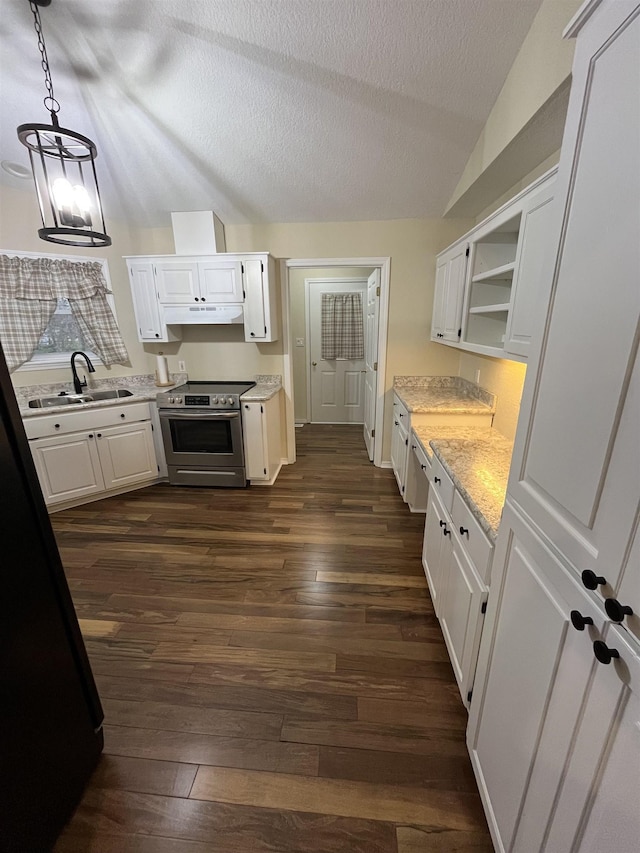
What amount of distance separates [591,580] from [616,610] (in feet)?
0.20

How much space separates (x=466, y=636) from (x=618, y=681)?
2.86ft

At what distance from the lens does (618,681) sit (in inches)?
23.6

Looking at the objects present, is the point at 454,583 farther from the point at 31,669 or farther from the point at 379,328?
the point at 379,328

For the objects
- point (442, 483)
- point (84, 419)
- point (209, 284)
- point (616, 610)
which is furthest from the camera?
point (209, 284)

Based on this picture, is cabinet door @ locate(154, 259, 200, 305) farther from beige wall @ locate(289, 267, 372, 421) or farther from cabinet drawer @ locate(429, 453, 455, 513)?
cabinet drawer @ locate(429, 453, 455, 513)

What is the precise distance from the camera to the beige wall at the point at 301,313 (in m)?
4.93

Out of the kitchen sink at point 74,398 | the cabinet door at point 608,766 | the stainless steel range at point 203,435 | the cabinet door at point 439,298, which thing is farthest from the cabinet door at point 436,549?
the kitchen sink at point 74,398

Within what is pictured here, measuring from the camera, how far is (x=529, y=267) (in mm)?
1506

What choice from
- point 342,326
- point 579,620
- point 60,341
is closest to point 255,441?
point 60,341

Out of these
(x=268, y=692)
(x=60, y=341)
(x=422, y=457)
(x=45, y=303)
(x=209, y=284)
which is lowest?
(x=268, y=692)

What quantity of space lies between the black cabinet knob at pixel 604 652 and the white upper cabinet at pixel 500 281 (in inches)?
27.4

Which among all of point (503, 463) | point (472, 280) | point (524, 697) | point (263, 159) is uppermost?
point (263, 159)

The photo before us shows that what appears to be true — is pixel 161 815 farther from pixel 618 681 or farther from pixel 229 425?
pixel 229 425

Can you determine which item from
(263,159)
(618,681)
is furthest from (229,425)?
(618,681)
